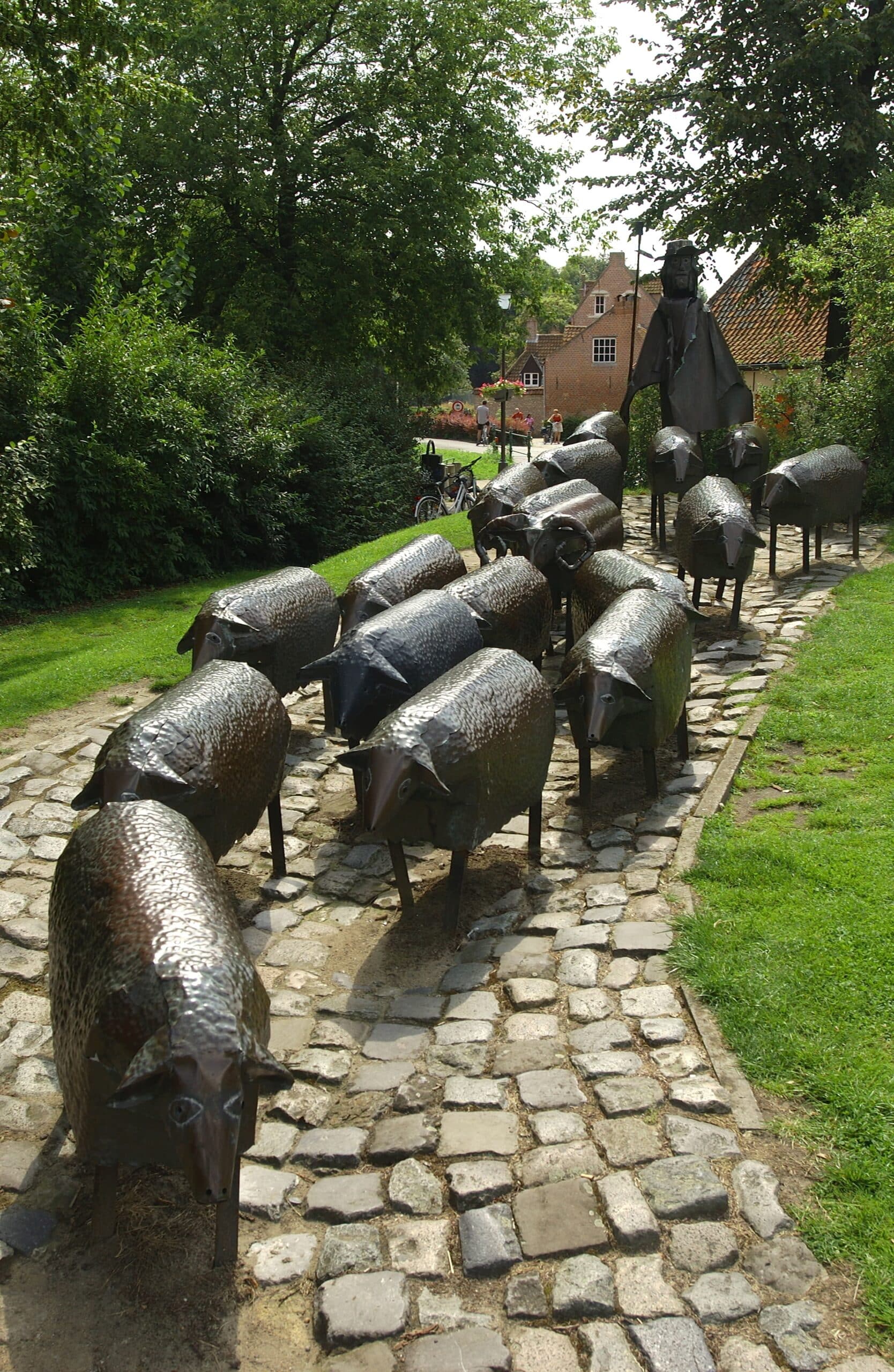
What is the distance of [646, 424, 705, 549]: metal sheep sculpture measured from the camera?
47.2ft

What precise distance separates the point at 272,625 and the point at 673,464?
314 inches

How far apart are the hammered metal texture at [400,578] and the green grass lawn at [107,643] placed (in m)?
2.38

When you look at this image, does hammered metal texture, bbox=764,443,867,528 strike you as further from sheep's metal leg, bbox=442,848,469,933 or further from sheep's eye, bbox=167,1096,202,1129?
sheep's eye, bbox=167,1096,202,1129

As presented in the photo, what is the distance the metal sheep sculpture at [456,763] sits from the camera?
18.7 ft

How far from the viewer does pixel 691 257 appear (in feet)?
51.4

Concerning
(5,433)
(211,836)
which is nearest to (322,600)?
(211,836)

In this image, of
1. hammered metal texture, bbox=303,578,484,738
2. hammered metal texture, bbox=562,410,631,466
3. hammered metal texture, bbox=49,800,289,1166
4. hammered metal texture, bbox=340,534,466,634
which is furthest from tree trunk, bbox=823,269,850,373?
hammered metal texture, bbox=49,800,289,1166

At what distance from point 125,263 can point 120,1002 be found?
17.2m

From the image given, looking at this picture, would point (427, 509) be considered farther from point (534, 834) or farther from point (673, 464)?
point (534, 834)

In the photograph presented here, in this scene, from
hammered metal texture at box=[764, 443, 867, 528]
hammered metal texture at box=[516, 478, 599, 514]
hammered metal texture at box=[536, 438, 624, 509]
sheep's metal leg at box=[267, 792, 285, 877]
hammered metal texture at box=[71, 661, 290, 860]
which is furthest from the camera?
hammered metal texture at box=[536, 438, 624, 509]

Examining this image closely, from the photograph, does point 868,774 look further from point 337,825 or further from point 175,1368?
point 175,1368

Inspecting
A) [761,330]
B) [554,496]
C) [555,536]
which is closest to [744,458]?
[554,496]

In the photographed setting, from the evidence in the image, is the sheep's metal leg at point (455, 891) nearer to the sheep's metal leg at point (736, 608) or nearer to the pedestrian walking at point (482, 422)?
the sheep's metal leg at point (736, 608)

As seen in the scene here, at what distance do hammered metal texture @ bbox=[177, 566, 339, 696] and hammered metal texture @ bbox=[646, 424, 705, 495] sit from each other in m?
6.94
